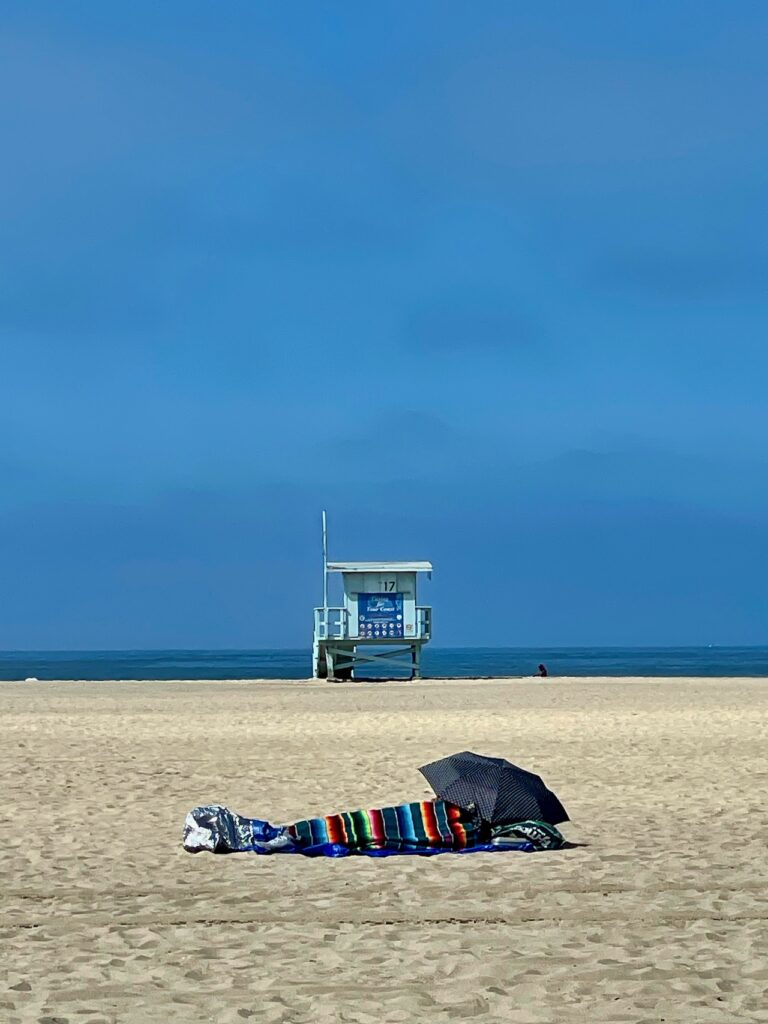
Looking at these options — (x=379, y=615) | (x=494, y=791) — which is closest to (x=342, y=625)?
(x=379, y=615)

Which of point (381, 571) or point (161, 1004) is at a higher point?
point (381, 571)

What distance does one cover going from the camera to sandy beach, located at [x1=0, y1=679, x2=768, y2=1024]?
5396mm

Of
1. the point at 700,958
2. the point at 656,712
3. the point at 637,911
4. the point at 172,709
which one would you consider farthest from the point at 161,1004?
the point at 172,709

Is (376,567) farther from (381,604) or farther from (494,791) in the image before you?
(494,791)

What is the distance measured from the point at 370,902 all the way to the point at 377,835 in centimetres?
163

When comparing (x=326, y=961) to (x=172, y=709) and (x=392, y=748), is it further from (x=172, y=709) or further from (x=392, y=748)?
(x=172, y=709)

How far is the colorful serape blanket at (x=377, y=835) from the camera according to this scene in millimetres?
8992

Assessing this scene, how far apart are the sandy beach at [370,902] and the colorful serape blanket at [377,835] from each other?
0.18 metres

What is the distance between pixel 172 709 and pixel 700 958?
21.8m

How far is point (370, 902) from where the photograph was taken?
738 cm

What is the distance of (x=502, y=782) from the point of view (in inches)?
364

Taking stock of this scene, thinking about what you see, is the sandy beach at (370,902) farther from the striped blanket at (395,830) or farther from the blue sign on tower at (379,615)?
the blue sign on tower at (379,615)

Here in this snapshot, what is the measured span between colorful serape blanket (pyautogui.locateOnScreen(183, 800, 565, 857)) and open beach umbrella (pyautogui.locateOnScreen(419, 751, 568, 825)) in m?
0.08

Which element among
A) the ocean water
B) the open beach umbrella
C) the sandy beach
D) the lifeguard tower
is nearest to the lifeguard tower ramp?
the lifeguard tower
